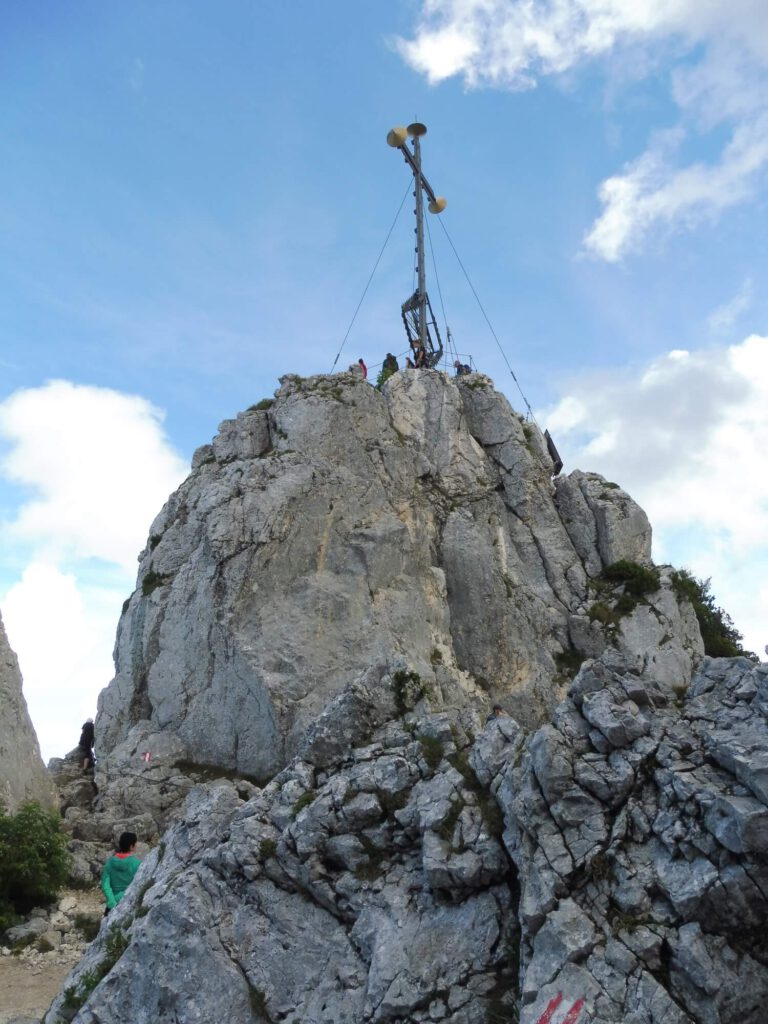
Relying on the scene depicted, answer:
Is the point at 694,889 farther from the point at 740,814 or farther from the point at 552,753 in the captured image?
the point at 552,753

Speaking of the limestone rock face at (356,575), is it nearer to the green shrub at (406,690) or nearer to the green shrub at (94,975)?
the green shrub at (406,690)

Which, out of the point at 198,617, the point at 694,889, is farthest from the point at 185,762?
the point at 694,889

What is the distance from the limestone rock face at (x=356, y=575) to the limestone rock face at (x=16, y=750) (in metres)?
2.84

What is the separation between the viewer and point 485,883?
10867 millimetres

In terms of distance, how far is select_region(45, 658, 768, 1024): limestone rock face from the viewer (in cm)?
876

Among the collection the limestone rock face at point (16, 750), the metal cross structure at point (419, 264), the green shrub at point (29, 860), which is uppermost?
the metal cross structure at point (419, 264)

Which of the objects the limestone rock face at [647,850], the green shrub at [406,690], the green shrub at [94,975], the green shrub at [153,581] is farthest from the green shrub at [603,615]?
the green shrub at [94,975]

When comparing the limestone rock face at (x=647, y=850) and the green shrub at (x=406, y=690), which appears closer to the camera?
the limestone rock face at (x=647, y=850)

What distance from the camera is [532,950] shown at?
372 inches

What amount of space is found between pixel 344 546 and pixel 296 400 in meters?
7.84

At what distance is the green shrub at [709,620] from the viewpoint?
35094 millimetres

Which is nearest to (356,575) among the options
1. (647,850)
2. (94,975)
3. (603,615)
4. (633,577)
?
(603,615)

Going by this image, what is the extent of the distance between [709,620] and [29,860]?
125 ft

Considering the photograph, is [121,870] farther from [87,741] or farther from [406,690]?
[87,741]
